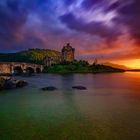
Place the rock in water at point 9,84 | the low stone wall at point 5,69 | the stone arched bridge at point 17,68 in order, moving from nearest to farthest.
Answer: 1. the rock in water at point 9,84
2. the low stone wall at point 5,69
3. the stone arched bridge at point 17,68

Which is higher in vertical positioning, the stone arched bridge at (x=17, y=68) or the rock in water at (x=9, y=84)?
the stone arched bridge at (x=17, y=68)

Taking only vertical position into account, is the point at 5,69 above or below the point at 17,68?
below

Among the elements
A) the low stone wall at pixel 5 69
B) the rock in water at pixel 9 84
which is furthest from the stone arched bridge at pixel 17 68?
the rock in water at pixel 9 84

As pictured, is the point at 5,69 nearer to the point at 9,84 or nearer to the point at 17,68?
the point at 17,68

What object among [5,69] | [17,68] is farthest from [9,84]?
[17,68]

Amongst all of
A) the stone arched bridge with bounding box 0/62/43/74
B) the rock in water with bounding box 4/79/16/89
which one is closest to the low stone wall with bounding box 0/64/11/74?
the stone arched bridge with bounding box 0/62/43/74

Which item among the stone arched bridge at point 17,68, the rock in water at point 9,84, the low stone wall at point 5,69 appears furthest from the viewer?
the stone arched bridge at point 17,68

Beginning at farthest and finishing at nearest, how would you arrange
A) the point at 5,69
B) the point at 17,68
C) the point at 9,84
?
the point at 17,68 < the point at 5,69 < the point at 9,84

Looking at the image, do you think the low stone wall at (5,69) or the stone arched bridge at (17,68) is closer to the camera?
the low stone wall at (5,69)

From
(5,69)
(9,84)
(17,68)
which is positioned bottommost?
(9,84)

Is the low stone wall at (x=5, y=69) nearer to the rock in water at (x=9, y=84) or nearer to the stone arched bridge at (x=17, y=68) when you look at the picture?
the stone arched bridge at (x=17, y=68)

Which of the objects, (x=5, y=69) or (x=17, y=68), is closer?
(x=5, y=69)

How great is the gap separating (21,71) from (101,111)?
151856 millimetres

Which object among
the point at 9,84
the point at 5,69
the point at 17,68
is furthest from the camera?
the point at 17,68
